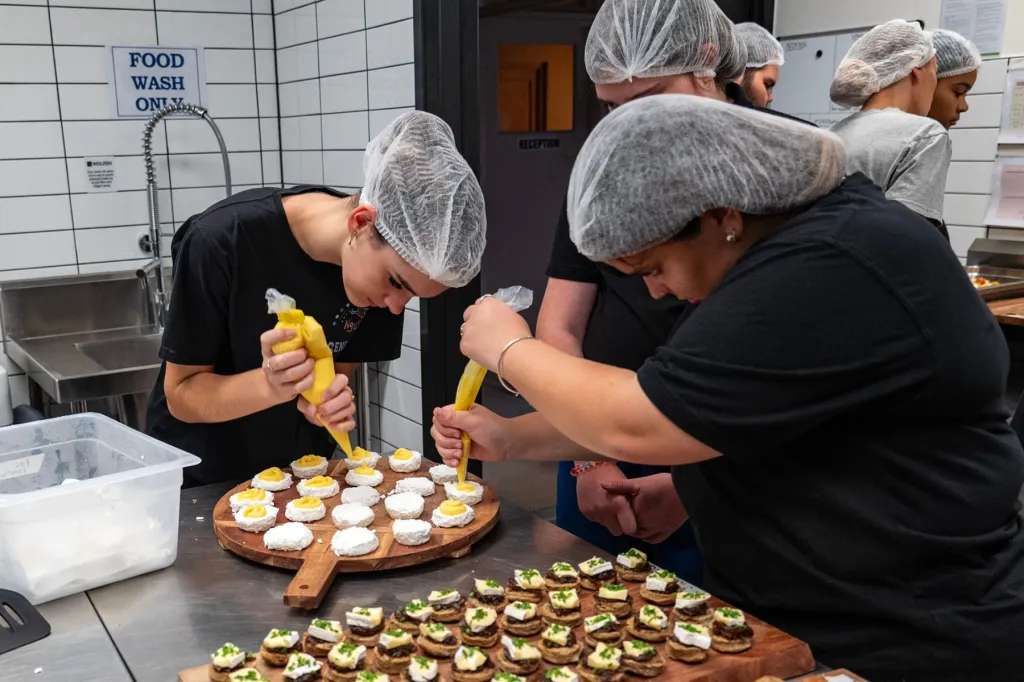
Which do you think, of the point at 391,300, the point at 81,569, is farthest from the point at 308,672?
the point at 391,300

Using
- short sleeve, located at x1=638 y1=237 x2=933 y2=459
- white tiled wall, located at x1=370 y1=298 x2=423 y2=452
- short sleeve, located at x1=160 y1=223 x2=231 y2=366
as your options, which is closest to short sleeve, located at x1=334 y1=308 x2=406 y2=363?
short sleeve, located at x1=160 y1=223 x2=231 y2=366

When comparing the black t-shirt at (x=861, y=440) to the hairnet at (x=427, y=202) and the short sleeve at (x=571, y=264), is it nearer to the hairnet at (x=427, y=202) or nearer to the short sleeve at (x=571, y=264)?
the hairnet at (x=427, y=202)

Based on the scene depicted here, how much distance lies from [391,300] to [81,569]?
687 millimetres

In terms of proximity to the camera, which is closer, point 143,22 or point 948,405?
point 948,405

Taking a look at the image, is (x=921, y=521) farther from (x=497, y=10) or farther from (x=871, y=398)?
(x=497, y=10)

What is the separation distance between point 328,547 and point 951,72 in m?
2.39

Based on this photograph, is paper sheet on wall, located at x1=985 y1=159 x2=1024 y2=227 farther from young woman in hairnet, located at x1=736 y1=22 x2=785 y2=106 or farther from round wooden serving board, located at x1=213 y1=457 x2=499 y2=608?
round wooden serving board, located at x1=213 y1=457 x2=499 y2=608

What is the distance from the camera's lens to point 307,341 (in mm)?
1519

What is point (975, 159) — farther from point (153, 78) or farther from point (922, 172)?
point (153, 78)

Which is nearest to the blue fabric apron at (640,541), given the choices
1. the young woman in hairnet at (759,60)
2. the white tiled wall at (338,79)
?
the young woman in hairnet at (759,60)

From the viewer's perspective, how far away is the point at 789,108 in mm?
3826

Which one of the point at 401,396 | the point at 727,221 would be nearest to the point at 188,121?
the point at 401,396

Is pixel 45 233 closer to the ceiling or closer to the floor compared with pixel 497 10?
closer to the floor

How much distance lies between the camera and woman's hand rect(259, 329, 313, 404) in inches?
58.6
